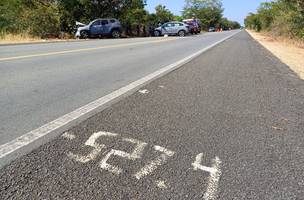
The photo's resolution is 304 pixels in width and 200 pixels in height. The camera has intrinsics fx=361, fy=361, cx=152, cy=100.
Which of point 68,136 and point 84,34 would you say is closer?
point 68,136

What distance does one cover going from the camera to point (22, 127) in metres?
4.12

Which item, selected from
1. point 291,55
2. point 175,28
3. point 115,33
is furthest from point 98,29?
point 291,55

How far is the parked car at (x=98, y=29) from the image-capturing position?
1265 inches

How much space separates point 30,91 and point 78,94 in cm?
81

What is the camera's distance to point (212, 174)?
10.1ft

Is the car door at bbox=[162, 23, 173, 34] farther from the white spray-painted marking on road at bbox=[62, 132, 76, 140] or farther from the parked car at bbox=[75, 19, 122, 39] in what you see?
the white spray-painted marking on road at bbox=[62, 132, 76, 140]

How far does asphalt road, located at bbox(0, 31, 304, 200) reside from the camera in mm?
2775

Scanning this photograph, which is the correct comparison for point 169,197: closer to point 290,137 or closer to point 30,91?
point 290,137

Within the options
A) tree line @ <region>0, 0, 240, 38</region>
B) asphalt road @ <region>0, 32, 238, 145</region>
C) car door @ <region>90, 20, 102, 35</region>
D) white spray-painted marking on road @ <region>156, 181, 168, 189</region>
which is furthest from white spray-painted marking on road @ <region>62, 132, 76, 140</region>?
car door @ <region>90, 20, 102, 35</region>

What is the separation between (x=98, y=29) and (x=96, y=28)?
0.20 m

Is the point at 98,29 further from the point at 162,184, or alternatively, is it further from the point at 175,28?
the point at 162,184

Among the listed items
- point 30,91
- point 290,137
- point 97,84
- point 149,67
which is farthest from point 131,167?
point 149,67

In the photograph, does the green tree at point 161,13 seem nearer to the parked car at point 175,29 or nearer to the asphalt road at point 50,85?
the parked car at point 175,29

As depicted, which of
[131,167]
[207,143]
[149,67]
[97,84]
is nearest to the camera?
[131,167]
